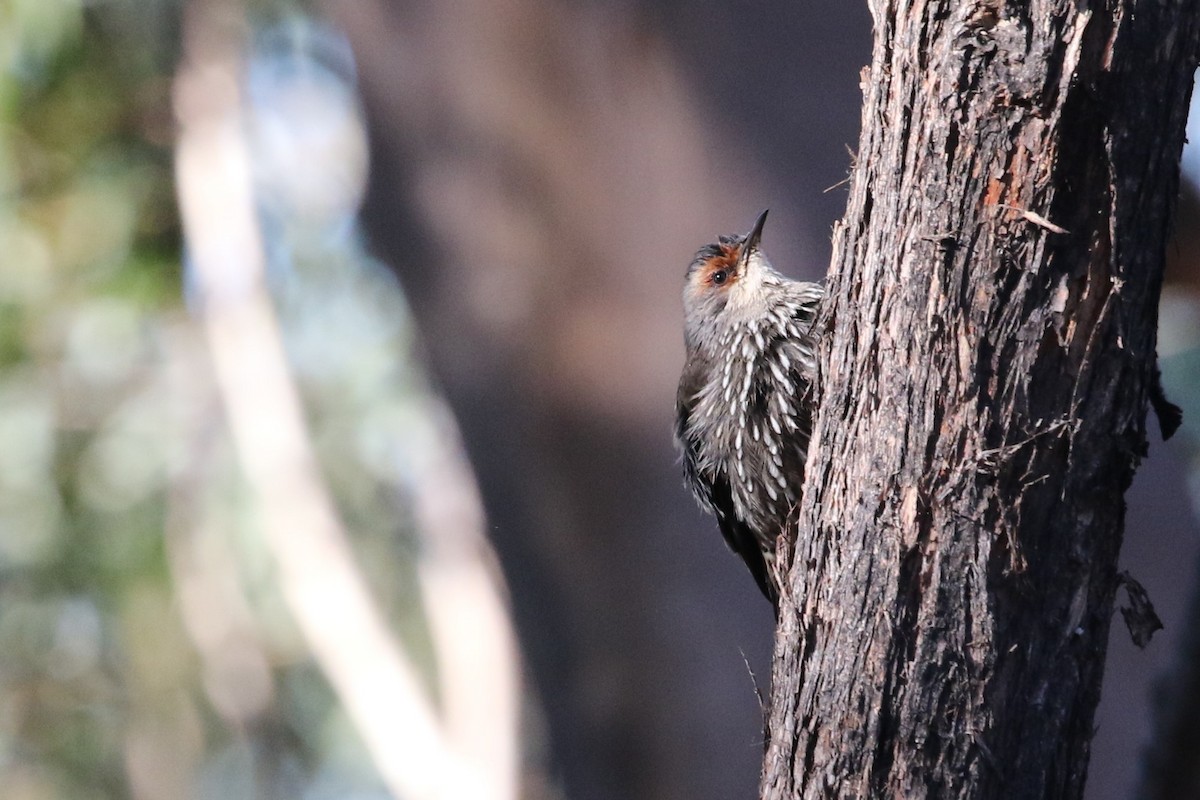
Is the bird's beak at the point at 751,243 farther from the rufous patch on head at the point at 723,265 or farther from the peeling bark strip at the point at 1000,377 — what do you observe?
the peeling bark strip at the point at 1000,377

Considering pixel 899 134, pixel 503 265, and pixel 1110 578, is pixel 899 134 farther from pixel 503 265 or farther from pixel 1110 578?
pixel 503 265

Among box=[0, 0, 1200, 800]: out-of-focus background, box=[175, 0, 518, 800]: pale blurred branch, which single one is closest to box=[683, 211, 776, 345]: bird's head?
box=[0, 0, 1200, 800]: out-of-focus background

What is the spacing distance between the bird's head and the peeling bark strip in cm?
132

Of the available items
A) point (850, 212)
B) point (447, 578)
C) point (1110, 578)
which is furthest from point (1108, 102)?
point (447, 578)

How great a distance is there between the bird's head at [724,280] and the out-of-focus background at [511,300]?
5.9 inches

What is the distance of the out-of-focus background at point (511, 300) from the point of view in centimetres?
319

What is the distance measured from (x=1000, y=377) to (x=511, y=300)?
225cm

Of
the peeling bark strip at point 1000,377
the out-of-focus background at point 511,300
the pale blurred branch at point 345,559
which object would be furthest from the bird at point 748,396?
the pale blurred branch at point 345,559

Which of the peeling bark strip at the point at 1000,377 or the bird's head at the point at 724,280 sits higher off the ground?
the bird's head at the point at 724,280

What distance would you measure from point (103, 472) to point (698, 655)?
612cm

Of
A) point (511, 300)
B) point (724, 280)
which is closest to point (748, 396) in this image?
point (724, 280)

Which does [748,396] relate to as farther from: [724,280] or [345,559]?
[345,559]

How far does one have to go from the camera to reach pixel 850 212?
167 cm

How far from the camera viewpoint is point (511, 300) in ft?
11.8
